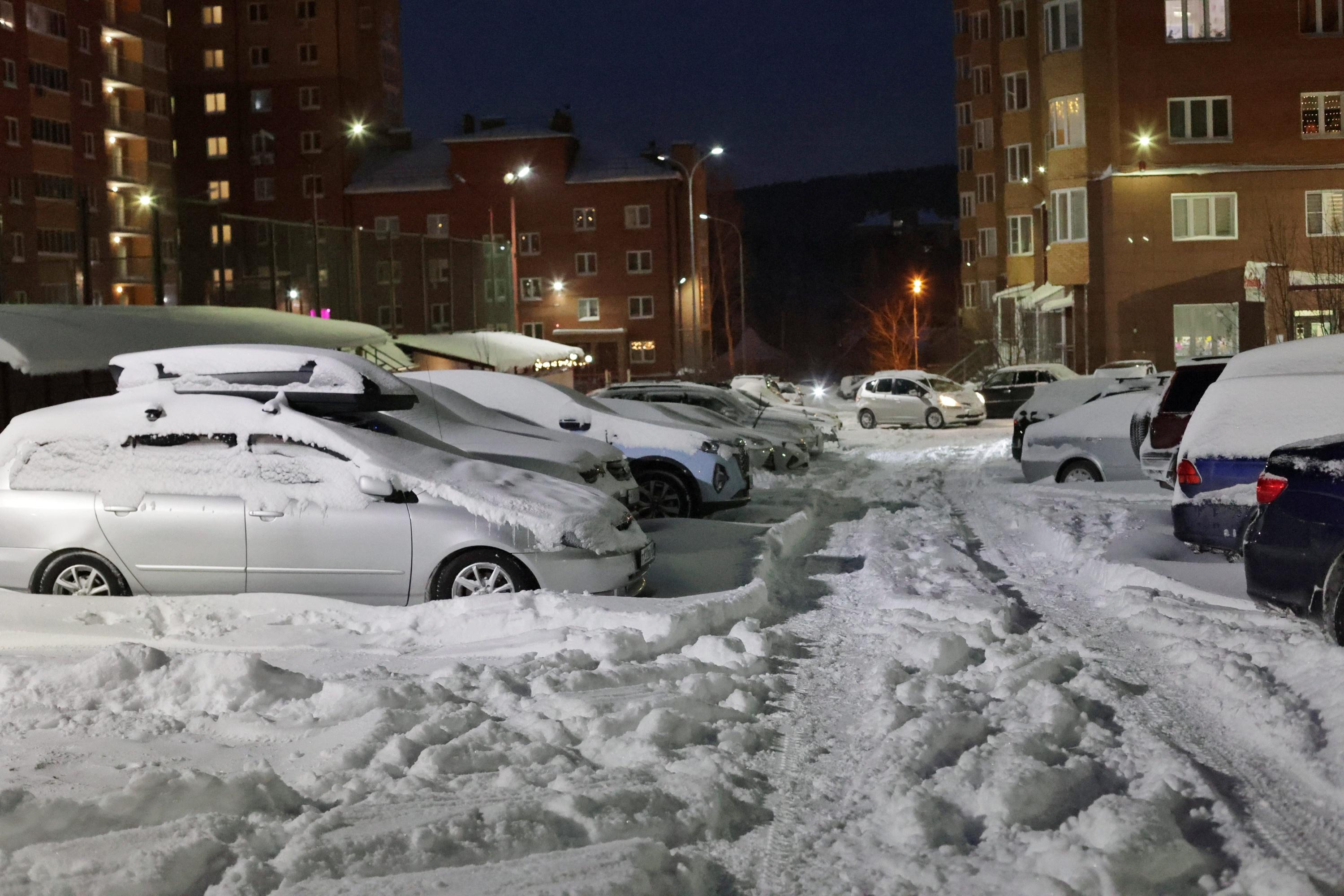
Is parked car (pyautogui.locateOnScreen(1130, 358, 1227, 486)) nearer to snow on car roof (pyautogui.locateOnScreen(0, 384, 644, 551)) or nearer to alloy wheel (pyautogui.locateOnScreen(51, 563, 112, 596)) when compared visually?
snow on car roof (pyautogui.locateOnScreen(0, 384, 644, 551))

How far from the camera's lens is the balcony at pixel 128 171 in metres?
75.1

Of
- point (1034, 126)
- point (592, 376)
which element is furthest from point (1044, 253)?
point (592, 376)

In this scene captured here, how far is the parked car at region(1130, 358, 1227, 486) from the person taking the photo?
1544 cm

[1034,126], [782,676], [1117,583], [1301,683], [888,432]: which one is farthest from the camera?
[1034,126]

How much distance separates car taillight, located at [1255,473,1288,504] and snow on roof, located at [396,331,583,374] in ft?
91.9

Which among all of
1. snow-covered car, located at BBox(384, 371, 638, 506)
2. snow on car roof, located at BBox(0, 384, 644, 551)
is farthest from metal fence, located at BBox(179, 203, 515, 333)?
snow on car roof, located at BBox(0, 384, 644, 551)

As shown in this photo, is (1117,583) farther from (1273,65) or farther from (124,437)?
(1273,65)

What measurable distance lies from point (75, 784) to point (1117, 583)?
26.5 ft

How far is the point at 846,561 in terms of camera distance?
42.5 feet

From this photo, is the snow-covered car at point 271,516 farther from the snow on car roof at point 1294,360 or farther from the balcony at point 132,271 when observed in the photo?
the balcony at point 132,271

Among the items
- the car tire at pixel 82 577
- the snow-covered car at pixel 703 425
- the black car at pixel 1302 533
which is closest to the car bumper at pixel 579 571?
the car tire at pixel 82 577

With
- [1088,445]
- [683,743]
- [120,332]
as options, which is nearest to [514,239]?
[120,332]

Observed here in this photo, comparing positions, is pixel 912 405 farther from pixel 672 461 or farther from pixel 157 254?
pixel 672 461

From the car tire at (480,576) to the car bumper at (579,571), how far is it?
0.10 m
